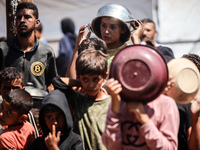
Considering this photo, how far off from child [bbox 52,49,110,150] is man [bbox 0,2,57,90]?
144 centimetres

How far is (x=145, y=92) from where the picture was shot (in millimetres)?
2703

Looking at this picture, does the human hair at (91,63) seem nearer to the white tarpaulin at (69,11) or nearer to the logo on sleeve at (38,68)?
the logo on sleeve at (38,68)

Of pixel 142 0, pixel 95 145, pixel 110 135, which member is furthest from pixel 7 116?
pixel 142 0

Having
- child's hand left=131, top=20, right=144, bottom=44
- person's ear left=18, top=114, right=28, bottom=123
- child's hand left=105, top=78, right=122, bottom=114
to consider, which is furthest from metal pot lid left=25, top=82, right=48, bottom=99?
child's hand left=105, top=78, right=122, bottom=114

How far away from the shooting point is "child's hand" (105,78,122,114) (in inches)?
107

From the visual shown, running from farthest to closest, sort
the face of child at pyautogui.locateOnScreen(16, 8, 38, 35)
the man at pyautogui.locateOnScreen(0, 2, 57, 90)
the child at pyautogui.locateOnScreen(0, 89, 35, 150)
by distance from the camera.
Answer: the face of child at pyautogui.locateOnScreen(16, 8, 38, 35)
the man at pyautogui.locateOnScreen(0, 2, 57, 90)
the child at pyautogui.locateOnScreen(0, 89, 35, 150)

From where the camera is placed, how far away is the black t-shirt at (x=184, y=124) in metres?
3.71

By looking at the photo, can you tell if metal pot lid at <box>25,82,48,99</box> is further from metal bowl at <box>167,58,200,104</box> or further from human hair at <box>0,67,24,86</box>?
metal bowl at <box>167,58,200,104</box>

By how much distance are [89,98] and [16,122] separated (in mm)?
756

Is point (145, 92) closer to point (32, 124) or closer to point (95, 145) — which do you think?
point (95, 145)

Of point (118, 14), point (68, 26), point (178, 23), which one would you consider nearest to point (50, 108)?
point (118, 14)

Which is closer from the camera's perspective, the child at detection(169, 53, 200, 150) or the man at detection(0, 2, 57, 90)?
the child at detection(169, 53, 200, 150)

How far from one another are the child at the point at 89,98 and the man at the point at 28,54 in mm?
1440

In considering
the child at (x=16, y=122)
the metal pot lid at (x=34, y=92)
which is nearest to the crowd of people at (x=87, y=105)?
the child at (x=16, y=122)
